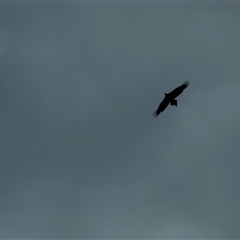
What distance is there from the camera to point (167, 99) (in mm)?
80125
